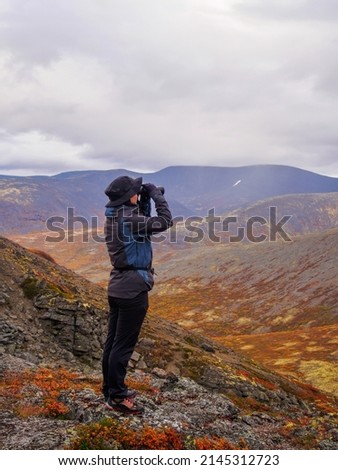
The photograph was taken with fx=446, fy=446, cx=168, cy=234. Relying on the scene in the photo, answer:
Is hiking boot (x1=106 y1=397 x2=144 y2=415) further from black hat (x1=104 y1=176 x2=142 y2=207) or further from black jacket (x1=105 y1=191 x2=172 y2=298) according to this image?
black hat (x1=104 y1=176 x2=142 y2=207)

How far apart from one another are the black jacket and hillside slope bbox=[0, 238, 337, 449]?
3.39 metres

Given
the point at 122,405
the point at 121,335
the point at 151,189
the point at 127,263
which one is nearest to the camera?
the point at 127,263

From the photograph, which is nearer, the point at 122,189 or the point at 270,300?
the point at 122,189

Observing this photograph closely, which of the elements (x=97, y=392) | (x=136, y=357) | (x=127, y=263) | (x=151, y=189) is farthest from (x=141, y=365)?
(x=151, y=189)

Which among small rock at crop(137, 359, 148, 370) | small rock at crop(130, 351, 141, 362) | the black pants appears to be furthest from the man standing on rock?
small rock at crop(130, 351, 141, 362)

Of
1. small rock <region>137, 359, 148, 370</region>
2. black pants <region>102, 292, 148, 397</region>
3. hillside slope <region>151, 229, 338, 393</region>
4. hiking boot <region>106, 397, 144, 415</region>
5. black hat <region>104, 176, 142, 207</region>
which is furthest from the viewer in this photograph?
hillside slope <region>151, 229, 338, 393</region>

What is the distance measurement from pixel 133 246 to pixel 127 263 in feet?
1.46

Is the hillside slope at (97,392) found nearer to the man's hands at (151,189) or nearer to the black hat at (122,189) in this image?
the black hat at (122,189)

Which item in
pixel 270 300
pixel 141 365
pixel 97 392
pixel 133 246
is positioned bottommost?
pixel 270 300

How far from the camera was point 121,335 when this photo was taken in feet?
36.7

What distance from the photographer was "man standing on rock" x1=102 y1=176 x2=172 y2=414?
10.9 metres

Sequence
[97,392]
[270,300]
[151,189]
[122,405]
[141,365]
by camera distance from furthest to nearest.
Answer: [270,300] → [141,365] → [97,392] → [122,405] → [151,189]

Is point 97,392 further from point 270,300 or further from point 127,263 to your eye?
point 270,300

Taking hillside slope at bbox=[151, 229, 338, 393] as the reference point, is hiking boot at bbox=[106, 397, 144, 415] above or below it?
above
